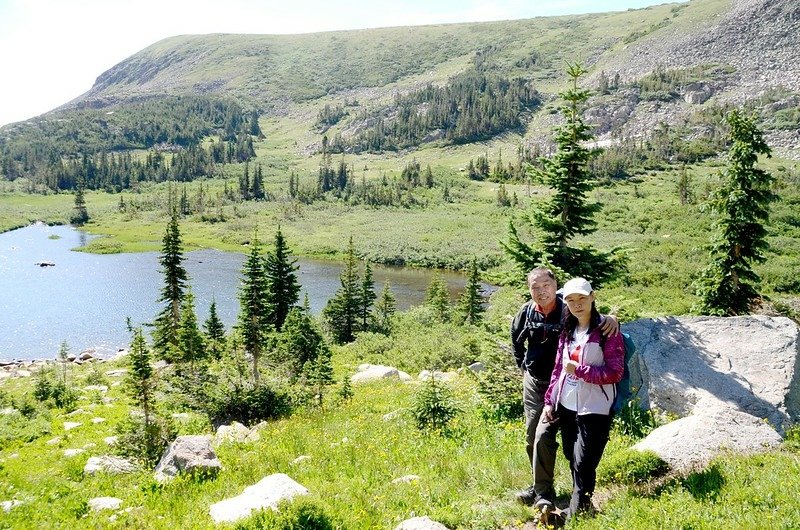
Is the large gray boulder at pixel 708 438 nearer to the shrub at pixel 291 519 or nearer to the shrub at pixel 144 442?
the shrub at pixel 291 519

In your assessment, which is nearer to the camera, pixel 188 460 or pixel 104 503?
pixel 104 503

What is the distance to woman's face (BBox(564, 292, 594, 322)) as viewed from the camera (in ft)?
19.2

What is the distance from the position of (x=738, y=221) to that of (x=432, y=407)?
1895 cm

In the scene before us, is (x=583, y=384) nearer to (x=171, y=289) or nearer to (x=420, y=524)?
(x=420, y=524)

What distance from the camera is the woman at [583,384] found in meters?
5.86

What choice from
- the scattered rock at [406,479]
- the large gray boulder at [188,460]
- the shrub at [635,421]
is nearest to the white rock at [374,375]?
the large gray boulder at [188,460]

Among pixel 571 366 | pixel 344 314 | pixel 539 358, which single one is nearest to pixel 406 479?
pixel 539 358

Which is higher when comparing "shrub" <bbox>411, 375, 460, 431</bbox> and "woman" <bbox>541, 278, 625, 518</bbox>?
"woman" <bbox>541, 278, 625, 518</bbox>

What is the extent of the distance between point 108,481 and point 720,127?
192518 millimetres

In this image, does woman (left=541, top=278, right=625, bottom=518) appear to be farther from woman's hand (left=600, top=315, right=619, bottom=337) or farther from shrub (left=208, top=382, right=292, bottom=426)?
shrub (left=208, top=382, right=292, bottom=426)

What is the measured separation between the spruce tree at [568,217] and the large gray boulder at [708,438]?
232 inches

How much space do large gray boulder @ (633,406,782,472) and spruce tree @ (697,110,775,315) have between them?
18048 mm

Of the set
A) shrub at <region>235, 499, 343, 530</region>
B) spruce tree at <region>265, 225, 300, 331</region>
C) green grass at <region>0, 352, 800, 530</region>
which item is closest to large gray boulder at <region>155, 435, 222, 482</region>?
green grass at <region>0, 352, 800, 530</region>

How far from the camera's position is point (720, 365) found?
10.4 meters
